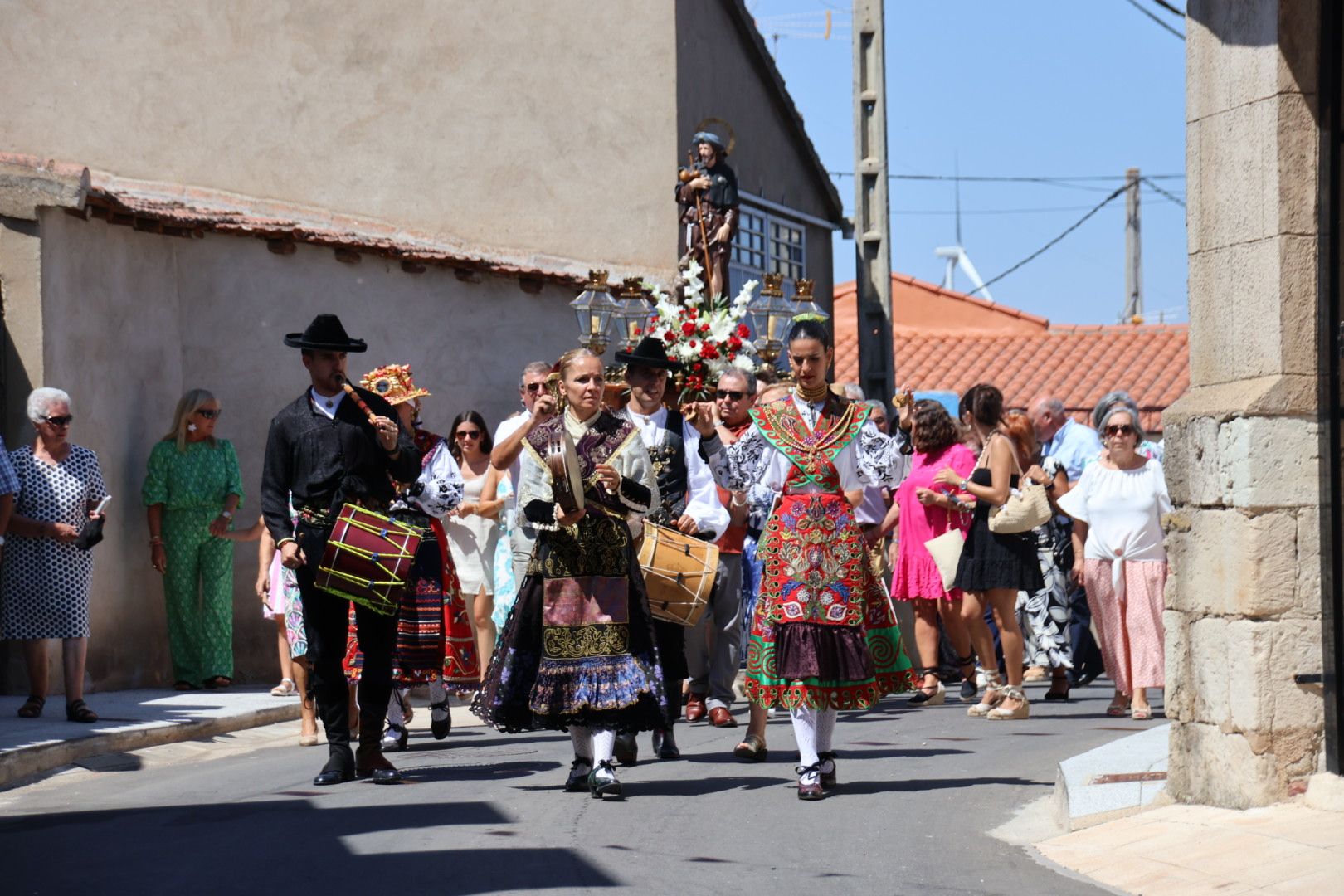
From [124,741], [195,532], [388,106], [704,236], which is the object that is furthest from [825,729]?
[388,106]

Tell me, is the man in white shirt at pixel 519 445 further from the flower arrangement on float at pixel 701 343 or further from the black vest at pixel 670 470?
the flower arrangement on float at pixel 701 343

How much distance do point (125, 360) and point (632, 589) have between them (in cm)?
624

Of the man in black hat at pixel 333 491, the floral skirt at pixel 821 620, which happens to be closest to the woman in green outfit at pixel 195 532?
the man in black hat at pixel 333 491

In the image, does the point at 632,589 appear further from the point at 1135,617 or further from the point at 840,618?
the point at 1135,617

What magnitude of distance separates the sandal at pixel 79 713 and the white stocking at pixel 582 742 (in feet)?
11.8

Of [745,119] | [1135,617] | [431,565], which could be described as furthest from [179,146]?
[1135,617]

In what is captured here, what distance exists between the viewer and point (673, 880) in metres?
6.55

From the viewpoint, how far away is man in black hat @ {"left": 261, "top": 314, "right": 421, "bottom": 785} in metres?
8.74

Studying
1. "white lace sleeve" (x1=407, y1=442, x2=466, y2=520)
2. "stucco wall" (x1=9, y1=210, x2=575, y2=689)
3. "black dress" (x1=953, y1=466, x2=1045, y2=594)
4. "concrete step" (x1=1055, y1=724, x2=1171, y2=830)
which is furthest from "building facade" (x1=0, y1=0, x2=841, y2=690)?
"concrete step" (x1=1055, y1=724, x2=1171, y2=830)

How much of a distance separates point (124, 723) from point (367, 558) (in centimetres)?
307

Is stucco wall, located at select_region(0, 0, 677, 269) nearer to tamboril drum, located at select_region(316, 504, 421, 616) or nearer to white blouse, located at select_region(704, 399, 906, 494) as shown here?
tamboril drum, located at select_region(316, 504, 421, 616)

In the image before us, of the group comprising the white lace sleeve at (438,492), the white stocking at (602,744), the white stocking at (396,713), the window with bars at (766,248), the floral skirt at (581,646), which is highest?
the window with bars at (766,248)

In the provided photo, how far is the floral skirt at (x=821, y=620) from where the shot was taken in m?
8.46

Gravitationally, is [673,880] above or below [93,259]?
below
